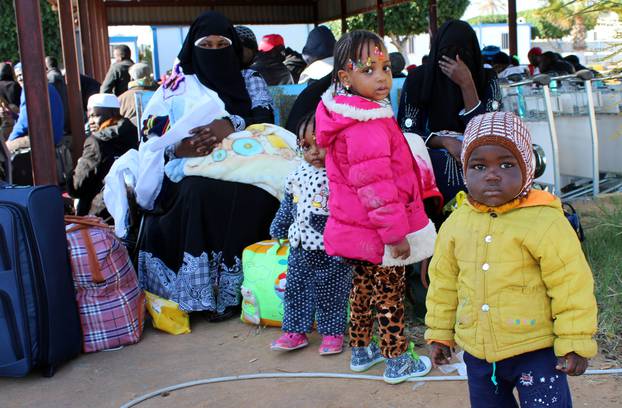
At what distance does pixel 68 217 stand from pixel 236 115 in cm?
124

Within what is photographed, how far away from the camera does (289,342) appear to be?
394 centimetres

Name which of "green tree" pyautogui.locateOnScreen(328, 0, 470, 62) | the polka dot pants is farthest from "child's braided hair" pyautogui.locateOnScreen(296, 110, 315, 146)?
"green tree" pyautogui.locateOnScreen(328, 0, 470, 62)

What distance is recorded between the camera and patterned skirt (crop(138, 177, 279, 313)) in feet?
14.7

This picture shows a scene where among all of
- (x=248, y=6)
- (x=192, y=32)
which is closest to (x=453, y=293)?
(x=192, y=32)

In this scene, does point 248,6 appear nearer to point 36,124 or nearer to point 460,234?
point 36,124

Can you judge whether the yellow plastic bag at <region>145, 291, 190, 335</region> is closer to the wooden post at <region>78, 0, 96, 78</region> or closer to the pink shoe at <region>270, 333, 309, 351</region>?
the pink shoe at <region>270, 333, 309, 351</region>

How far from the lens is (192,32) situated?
481cm

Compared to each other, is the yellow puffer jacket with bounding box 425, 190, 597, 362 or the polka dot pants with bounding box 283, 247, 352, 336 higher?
the yellow puffer jacket with bounding box 425, 190, 597, 362

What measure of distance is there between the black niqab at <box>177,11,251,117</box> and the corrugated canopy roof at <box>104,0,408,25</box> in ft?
46.0

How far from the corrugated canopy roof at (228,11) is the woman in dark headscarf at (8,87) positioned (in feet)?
29.8

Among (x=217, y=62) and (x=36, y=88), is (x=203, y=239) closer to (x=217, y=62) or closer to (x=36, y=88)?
(x=217, y=62)

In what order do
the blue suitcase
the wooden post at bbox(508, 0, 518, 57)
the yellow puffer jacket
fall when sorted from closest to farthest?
the yellow puffer jacket < the blue suitcase < the wooden post at bbox(508, 0, 518, 57)

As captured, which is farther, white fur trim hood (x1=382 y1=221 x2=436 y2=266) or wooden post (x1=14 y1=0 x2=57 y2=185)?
wooden post (x1=14 y1=0 x2=57 y2=185)

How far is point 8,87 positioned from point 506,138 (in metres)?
8.43
